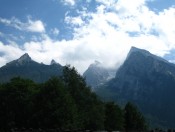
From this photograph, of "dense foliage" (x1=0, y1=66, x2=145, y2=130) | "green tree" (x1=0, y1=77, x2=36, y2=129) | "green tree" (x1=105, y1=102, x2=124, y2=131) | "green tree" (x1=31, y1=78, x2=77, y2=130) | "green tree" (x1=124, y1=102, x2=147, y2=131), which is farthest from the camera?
"green tree" (x1=124, y1=102, x2=147, y2=131)

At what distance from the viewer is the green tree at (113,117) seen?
13238cm

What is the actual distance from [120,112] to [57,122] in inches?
2059

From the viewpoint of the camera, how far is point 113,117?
138m

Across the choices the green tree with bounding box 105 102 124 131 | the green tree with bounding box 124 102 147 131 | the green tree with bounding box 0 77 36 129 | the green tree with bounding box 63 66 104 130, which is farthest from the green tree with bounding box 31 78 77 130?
the green tree with bounding box 124 102 147 131

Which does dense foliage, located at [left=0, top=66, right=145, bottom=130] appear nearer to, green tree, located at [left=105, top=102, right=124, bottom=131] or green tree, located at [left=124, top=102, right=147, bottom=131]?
green tree, located at [left=105, top=102, right=124, bottom=131]

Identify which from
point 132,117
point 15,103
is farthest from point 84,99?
point 132,117

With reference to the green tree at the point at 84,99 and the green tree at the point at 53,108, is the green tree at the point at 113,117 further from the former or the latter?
the green tree at the point at 53,108

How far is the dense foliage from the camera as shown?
89.9 metres

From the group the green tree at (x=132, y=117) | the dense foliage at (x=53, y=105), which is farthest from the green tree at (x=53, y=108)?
the green tree at (x=132, y=117)

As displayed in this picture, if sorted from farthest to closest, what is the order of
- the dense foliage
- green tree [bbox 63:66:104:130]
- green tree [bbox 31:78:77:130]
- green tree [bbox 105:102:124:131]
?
green tree [bbox 105:102:124:131] < green tree [bbox 63:66:104:130] < the dense foliage < green tree [bbox 31:78:77:130]

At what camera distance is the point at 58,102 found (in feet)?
298

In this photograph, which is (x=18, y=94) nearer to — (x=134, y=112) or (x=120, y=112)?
(x=120, y=112)

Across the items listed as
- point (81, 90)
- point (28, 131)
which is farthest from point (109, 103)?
point (28, 131)

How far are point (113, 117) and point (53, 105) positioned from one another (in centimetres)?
5169
